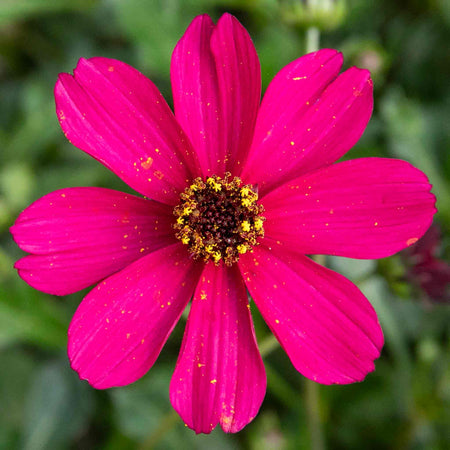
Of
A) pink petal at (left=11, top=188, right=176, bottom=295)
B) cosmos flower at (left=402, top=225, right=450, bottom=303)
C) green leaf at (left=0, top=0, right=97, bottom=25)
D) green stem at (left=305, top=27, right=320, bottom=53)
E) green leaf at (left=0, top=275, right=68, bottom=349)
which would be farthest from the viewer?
green leaf at (left=0, top=0, right=97, bottom=25)

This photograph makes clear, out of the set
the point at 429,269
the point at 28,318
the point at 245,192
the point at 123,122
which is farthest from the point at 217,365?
the point at 28,318

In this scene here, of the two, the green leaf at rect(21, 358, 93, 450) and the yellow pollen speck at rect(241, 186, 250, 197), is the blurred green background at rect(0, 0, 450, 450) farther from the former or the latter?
the yellow pollen speck at rect(241, 186, 250, 197)

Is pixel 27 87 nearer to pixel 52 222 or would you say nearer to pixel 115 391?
pixel 115 391

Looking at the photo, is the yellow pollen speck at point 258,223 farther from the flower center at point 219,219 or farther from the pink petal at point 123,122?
the pink petal at point 123,122

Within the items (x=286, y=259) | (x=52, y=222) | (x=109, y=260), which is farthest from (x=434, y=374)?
(x=52, y=222)

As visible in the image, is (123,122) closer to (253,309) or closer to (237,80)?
(237,80)

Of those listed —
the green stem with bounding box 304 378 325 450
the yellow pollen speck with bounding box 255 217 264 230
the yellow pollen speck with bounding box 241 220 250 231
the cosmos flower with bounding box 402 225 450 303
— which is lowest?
the green stem with bounding box 304 378 325 450

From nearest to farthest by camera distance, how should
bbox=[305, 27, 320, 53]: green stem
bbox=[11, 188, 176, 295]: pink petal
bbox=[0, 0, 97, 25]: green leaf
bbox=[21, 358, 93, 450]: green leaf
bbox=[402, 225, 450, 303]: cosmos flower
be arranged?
bbox=[11, 188, 176, 295]: pink petal, bbox=[402, 225, 450, 303]: cosmos flower, bbox=[305, 27, 320, 53]: green stem, bbox=[21, 358, 93, 450]: green leaf, bbox=[0, 0, 97, 25]: green leaf

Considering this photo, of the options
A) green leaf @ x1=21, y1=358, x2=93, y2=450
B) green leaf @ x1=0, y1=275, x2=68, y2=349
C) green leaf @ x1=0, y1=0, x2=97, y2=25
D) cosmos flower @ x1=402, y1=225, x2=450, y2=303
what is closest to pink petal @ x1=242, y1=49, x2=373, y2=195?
cosmos flower @ x1=402, y1=225, x2=450, y2=303
